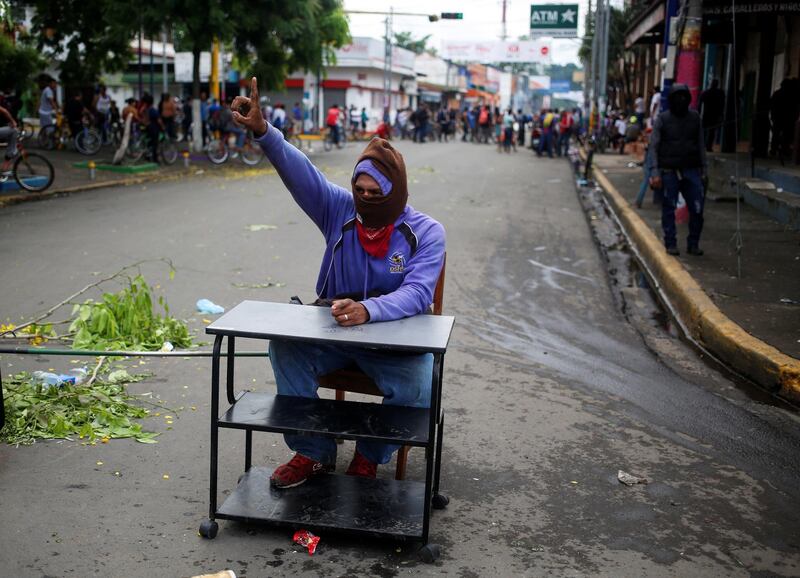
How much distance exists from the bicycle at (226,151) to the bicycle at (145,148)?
0.98 m

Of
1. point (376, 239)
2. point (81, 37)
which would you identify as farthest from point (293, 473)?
point (81, 37)

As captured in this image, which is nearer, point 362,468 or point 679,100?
point 362,468

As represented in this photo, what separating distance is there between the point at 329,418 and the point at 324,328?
1.22ft

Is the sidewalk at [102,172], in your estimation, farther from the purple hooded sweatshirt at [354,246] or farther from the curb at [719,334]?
the purple hooded sweatshirt at [354,246]

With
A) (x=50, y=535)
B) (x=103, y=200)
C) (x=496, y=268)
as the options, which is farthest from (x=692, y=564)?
(x=103, y=200)

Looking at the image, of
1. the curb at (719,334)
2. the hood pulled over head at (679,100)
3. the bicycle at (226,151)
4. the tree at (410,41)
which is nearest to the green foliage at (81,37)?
the bicycle at (226,151)

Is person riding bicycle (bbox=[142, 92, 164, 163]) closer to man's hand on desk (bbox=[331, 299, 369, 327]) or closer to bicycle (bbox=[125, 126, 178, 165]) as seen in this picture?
bicycle (bbox=[125, 126, 178, 165])

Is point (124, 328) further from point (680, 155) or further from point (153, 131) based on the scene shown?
point (153, 131)

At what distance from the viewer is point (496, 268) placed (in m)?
10.4

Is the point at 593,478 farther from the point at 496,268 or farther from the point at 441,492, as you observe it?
the point at 496,268

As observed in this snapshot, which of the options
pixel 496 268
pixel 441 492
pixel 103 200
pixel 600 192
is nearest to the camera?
pixel 441 492

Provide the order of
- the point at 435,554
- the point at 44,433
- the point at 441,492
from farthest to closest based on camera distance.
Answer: the point at 44,433 < the point at 441,492 < the point at 435,554

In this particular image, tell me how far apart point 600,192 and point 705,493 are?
1775 cm

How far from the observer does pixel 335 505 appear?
3.79m
